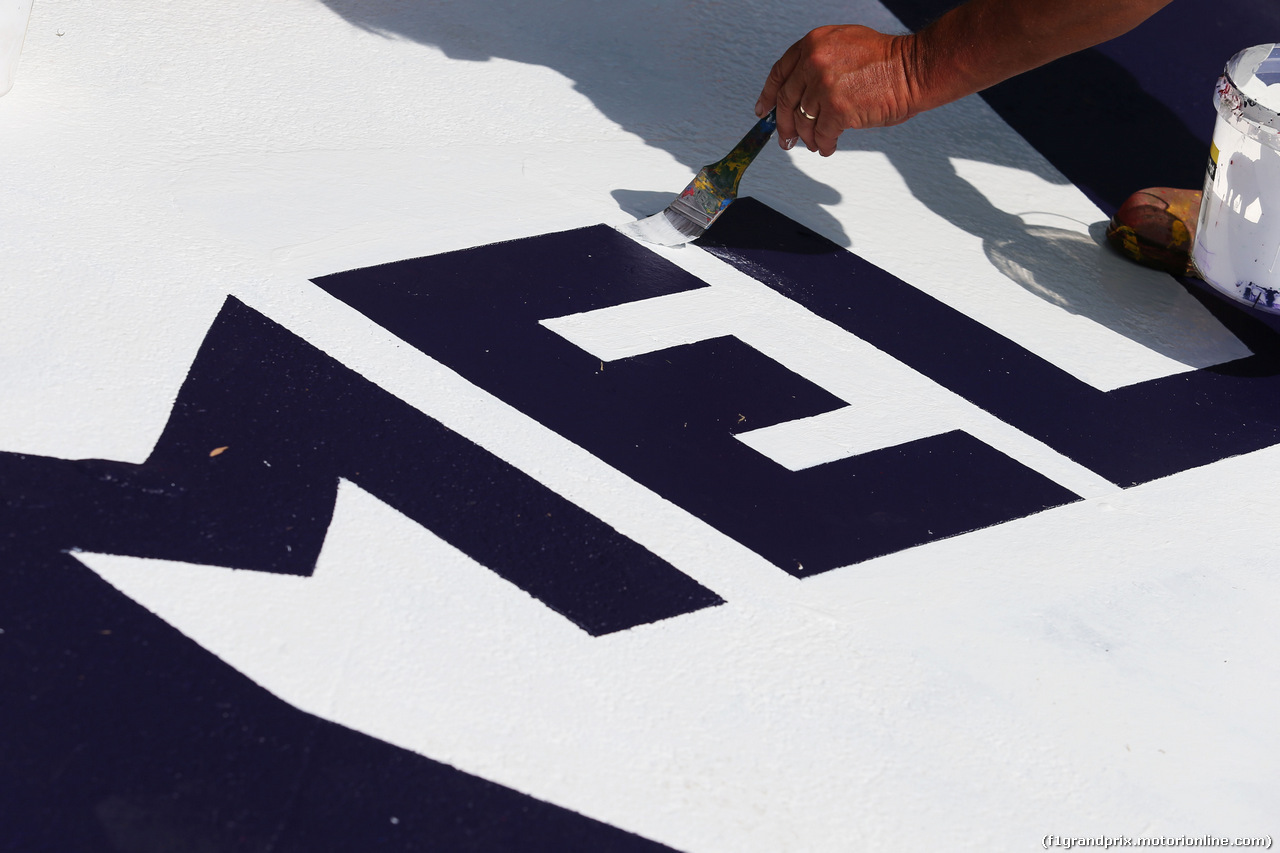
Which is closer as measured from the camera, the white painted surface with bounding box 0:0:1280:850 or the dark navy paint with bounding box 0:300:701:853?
the dark navy paint with bounding box 0:300:701:853

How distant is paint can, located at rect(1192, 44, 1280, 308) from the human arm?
0.22m

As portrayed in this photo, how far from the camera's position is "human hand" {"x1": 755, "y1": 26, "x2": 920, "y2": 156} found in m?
1.79

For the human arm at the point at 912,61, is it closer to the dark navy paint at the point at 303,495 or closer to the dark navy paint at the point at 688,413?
the dark navy paint at the point at 688,413

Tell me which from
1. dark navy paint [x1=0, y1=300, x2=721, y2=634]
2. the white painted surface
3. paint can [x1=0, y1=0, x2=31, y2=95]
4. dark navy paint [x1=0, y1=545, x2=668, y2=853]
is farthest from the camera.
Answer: paint can [x1=0, y1=0, x2=31, y2=95]

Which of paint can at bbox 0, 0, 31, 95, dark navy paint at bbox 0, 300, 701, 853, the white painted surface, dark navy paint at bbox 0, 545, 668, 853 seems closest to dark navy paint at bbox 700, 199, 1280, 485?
the white painted surface

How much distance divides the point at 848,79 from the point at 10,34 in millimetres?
1366

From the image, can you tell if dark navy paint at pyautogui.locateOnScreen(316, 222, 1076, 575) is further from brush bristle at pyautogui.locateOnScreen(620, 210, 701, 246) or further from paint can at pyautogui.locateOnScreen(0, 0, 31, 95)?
paint can at pyautogui.locateOnScreen(0, 0, 31, 95)

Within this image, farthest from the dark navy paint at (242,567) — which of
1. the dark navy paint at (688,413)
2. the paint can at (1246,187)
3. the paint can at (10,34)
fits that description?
the paint can at (1246,187)

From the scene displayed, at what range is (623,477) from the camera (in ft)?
4.99

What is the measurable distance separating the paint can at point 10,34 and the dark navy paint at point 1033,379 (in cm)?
119

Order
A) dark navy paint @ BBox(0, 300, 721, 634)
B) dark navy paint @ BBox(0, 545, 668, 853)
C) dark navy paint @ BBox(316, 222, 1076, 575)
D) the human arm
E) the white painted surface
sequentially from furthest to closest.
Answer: the human arm
dark navy paint @ BBox(316, 222, 1076, 575)
dark navy paint @ BBox(0, 300, 721, 634)
the white painted surface
dark navy paint @ BBox(0, 545, 668, 853)

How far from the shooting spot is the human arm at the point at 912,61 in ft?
5.68

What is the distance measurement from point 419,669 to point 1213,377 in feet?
4.57

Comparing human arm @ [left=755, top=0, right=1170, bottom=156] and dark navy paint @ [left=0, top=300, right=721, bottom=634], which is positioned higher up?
human arm @ [left=755, top=0, right=1170, bottom=156]
